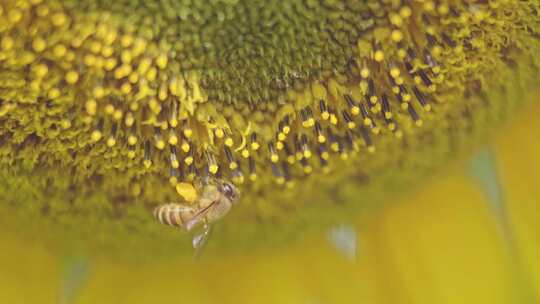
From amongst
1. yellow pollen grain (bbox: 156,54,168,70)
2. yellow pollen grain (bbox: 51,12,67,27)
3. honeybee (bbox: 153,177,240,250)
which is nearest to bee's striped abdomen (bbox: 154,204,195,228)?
honeybee (bbox: 153,177,240,250)

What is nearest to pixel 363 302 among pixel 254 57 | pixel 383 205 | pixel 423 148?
pixel 383 205

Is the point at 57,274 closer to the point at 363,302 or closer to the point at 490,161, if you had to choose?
the point at 363,302

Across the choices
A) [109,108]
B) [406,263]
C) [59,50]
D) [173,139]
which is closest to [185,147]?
[173,139]

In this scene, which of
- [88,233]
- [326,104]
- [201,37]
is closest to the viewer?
[201,37]

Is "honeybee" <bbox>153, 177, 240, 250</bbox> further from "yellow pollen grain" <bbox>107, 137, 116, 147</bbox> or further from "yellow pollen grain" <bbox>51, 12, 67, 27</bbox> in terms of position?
"yellow pollen grain" <bbox>51, 12, 67, 27</bbox>

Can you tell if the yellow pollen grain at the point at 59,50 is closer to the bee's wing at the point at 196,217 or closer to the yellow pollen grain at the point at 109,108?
the yellow pollen grain at the point at 109,108

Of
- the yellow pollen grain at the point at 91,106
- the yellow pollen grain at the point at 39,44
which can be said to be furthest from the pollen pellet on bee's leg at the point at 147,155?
the yellow pollen grain at the point at 39,44
